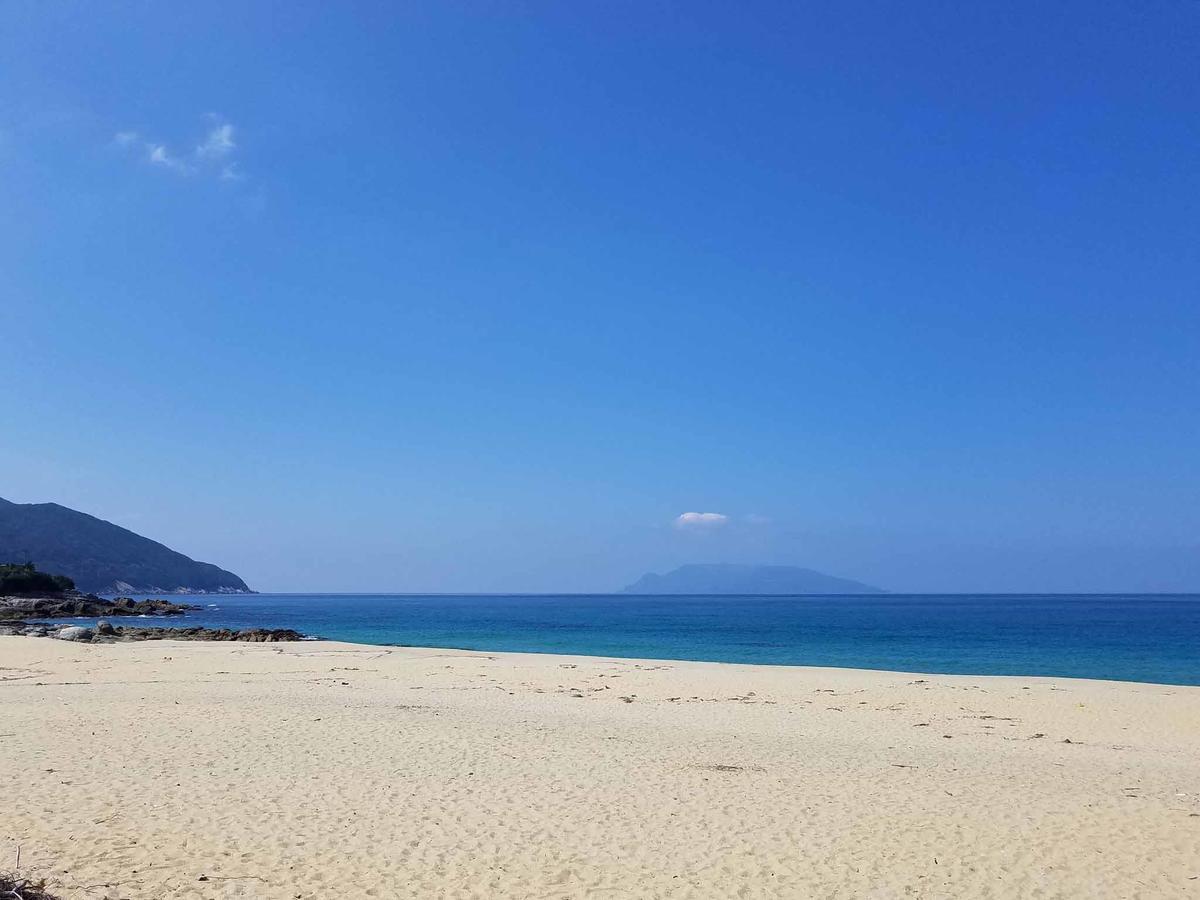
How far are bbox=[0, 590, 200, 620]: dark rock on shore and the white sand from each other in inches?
2428

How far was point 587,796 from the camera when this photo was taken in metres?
11.2

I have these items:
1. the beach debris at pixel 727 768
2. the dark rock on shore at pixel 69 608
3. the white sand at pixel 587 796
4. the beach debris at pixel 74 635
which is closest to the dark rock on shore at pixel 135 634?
the beach debris at pixel 74 635

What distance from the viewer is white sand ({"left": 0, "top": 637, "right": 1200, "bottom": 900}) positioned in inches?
320

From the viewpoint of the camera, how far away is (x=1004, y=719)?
20.0m

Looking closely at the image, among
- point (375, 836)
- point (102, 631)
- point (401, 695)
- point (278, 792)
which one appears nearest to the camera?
point (375, 836)

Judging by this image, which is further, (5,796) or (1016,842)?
(5,796)

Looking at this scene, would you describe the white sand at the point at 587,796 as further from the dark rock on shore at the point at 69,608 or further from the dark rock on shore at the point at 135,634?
the dark rock on shore at the point at 69,608

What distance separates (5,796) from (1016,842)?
510 inches

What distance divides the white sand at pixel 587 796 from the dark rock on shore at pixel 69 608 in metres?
61.7

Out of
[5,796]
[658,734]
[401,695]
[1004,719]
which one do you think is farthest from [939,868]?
[401,695]

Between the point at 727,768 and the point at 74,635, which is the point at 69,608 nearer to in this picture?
the point at 74,635

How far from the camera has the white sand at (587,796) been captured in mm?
8125

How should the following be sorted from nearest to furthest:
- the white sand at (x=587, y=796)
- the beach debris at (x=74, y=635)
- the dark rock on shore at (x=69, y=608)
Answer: the white sand at (x=587, y=796) → the beach debris at (x=74, y=635) → the dark rock on shore at (x=69, y=608)

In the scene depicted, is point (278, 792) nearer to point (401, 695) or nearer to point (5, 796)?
point (5, 796)
